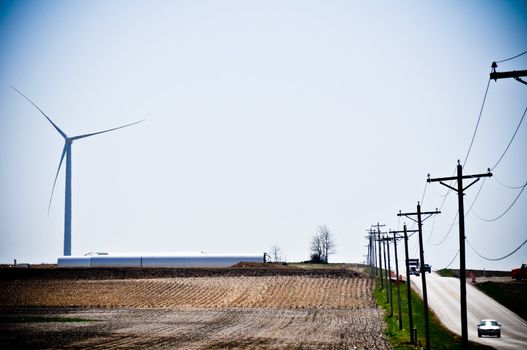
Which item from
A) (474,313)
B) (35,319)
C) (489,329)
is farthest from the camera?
(474,313)

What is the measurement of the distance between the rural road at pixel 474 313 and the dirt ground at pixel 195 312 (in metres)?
8.14

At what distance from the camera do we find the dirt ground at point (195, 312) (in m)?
48.8

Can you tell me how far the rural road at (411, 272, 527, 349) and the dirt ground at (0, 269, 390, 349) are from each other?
8136mm

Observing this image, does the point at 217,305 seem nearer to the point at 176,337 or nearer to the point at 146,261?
the point at 176,337

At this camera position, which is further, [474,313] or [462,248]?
[474,313]

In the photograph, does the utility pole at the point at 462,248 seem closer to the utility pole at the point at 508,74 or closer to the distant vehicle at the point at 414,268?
the utility pole at the point at 508,74

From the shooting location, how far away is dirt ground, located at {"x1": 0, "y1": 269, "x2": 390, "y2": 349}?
1923 inches

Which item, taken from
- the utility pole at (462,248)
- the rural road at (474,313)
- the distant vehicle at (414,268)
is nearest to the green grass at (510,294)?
the rural road at (474,313)

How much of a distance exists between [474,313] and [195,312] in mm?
33609

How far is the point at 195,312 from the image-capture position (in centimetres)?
7788

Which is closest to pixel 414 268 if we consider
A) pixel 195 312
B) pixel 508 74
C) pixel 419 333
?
pixel 195 312

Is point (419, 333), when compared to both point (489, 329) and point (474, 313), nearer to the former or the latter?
point (489, 329)

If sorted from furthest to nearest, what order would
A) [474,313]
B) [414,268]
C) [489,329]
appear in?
[414,268] → [474,313] → [489,329]

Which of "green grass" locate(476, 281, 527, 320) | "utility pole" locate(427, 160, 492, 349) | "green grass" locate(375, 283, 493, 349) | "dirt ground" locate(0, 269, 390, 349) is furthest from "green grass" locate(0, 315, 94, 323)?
"green grass" locate(476, 281, 527, 320)
